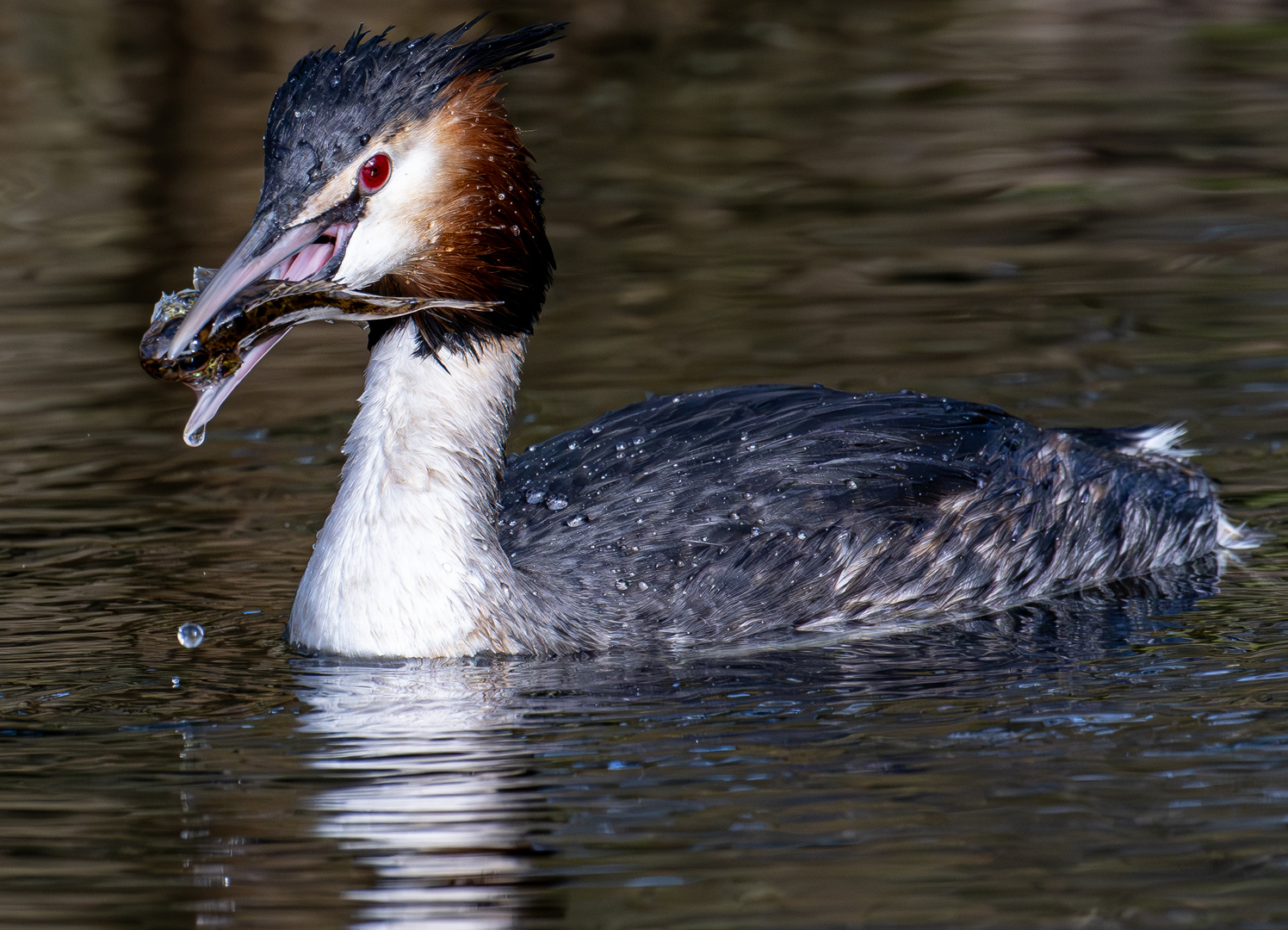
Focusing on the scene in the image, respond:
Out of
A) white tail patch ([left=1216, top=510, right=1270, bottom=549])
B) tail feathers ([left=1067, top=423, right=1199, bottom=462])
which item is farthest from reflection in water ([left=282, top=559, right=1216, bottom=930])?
tail feathers ([left=1067, top=423, right=1199, bottom=462])

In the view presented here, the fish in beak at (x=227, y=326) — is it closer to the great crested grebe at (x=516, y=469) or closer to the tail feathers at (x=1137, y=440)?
the great crested grebe at (x=516, y=469)

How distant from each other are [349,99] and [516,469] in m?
1.87

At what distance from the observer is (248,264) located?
660cm

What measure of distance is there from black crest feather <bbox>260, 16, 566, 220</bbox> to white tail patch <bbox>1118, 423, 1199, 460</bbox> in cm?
337

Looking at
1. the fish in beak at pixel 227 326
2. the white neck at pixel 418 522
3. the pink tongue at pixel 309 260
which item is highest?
the pink tongue at pixel 309 260

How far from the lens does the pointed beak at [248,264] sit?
6.40 metres

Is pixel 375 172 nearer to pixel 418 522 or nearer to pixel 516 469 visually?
pixel 418 522

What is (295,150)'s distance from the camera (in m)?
6.76

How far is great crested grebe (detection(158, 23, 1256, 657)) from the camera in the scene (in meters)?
6.86

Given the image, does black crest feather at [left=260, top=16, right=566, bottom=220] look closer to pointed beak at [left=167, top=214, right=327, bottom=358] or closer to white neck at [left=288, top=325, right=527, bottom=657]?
pointed beak at [left=167, top=214, right=327, bottom=358]

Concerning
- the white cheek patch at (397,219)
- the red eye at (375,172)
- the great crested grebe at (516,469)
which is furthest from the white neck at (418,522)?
the red eye at (375,172)

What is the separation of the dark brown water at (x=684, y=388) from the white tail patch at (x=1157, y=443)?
0.27 meters

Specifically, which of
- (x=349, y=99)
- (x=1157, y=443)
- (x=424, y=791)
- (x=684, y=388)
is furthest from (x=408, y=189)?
(x=684, y=388)

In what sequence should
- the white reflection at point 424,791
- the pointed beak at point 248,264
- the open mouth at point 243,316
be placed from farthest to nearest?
the open mouth at point 243,316
the pointed beak at point 248,264
the white reflection at point 424,791
